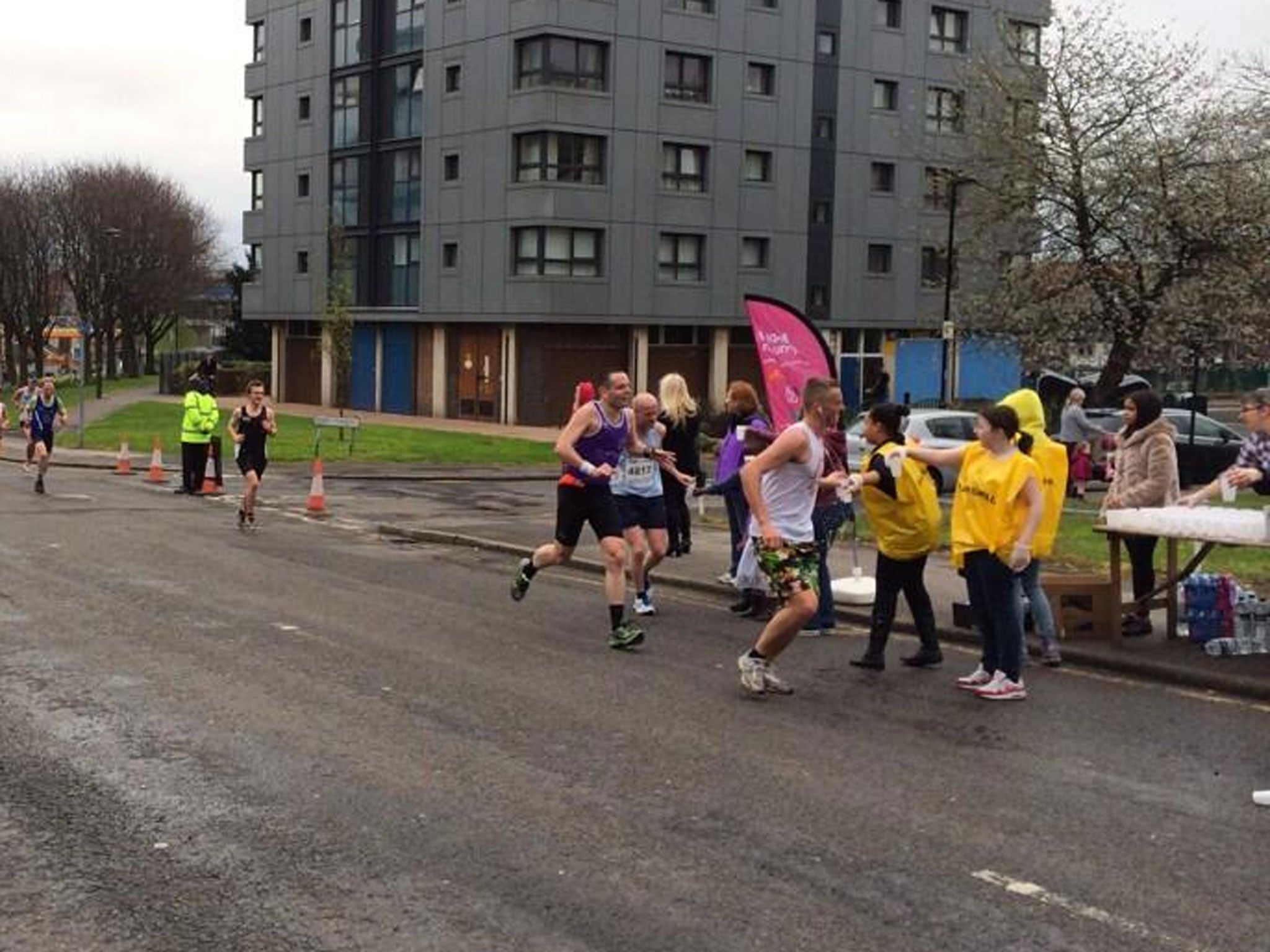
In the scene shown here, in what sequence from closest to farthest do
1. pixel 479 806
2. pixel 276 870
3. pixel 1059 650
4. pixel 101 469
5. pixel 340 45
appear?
pixel 276 870 → pixel 479 806 → pixel 1059 650 → pixel 101 469 → pixel 340 45

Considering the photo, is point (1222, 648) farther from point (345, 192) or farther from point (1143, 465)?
point (345, 192)

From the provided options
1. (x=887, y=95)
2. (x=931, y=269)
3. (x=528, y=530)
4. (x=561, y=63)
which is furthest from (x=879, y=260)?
(x=528, y=530)

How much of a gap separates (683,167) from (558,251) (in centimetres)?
502

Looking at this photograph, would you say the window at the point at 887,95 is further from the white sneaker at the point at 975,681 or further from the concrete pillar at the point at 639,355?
the white sneaker at the point at 975,681

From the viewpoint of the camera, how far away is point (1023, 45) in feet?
106

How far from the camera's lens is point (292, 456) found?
30.0 m

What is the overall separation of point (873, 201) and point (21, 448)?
91.9ft

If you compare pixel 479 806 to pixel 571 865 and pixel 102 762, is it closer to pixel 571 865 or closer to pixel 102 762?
pixel 571 865

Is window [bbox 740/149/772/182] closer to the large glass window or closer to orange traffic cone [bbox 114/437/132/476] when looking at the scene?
the large glass window

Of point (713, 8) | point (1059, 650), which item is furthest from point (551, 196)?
point (1059, 650)

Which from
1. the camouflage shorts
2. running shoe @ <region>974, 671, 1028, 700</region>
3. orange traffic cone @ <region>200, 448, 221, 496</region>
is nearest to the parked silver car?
orange traffic cone @ <region>200, 448, 221, 496</region>

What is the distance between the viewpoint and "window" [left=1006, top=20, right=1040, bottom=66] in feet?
102

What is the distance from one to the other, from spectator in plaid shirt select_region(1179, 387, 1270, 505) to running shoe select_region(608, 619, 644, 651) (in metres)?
3.57

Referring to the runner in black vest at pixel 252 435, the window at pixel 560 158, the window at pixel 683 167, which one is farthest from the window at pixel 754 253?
the runner in black vest at pixel 252 435
